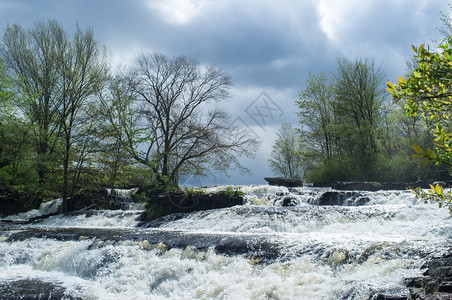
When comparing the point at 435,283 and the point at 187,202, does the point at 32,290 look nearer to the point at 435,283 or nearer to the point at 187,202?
the point at 435,283

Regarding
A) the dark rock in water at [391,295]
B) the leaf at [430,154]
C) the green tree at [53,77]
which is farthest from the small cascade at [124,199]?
the leaf at [430,154]

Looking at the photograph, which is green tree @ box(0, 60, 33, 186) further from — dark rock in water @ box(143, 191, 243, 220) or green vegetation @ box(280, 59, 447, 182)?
green vegetation @ box(280, 59, 447, 182)

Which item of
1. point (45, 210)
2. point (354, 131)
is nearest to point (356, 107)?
point (354, 131)

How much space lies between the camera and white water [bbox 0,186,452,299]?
4.20 m

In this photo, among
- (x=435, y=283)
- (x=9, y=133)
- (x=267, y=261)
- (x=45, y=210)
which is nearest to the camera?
(x=435, y=283)

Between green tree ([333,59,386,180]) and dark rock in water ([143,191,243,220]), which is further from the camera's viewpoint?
green tree ([333,59,386,180])

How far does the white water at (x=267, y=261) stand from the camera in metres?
4.20

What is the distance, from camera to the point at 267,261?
5141 millimetres

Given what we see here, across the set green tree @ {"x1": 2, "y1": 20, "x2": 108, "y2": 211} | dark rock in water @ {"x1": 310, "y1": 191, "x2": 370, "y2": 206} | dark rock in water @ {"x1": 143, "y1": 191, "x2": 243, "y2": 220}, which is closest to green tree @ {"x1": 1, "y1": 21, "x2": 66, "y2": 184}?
green tree @ {"x1": 2, "y1": 20, "x2": 108, "y2": 211}

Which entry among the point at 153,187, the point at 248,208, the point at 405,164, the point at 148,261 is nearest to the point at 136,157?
the point at 153,187

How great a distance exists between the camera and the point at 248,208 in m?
10.3

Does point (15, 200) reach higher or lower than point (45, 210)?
higher

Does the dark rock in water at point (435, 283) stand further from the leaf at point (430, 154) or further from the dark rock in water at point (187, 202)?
the dark rock in water at point (187, 202)

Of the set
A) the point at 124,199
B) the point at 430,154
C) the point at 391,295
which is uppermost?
the point at 430,154
